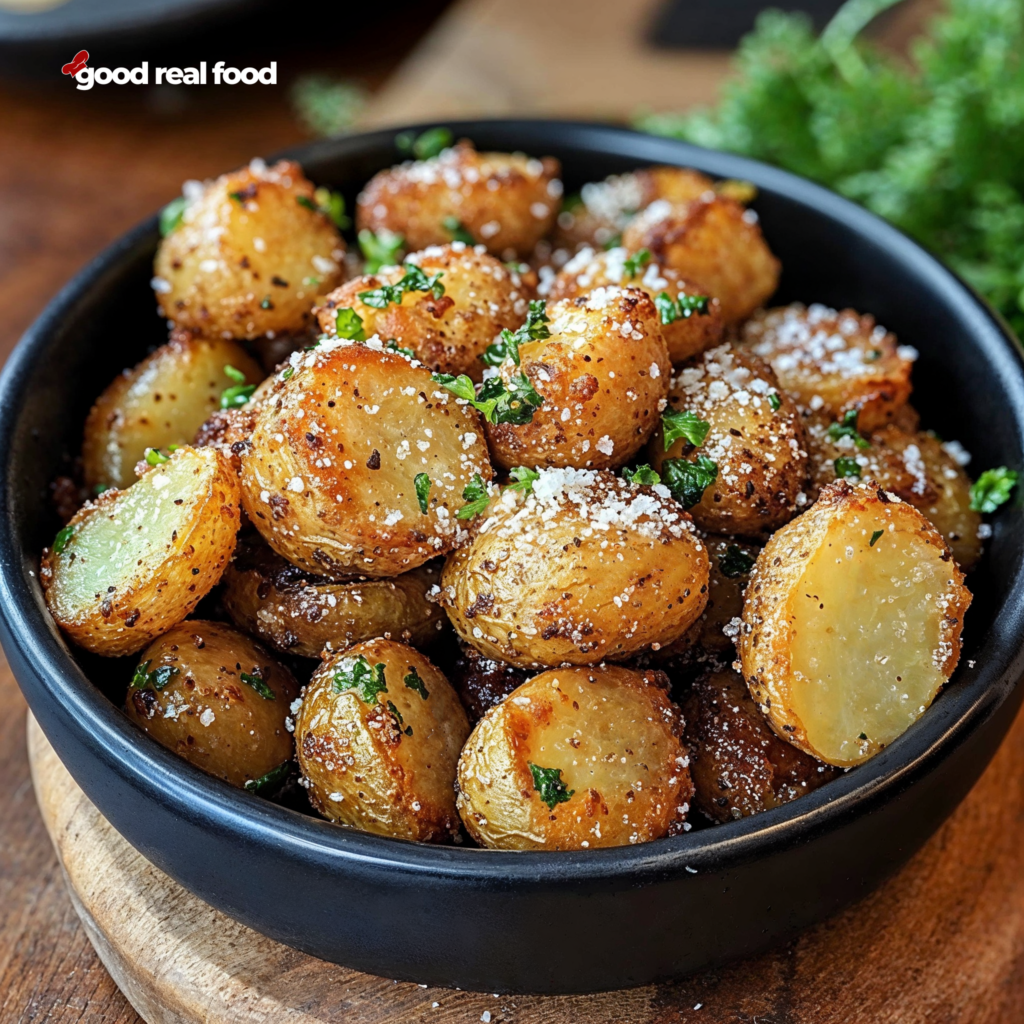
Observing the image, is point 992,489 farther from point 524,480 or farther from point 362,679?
point 362,679

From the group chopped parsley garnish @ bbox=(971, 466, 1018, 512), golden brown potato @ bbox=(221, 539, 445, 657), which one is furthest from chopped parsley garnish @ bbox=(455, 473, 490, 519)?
chopped parsley garnish @ bbox=(971, 466, 1018, 512)

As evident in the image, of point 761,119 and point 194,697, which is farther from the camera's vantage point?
point 761,119

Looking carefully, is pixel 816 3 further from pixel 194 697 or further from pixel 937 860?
pixel 194 697

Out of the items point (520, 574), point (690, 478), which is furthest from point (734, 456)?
point (520, 574)

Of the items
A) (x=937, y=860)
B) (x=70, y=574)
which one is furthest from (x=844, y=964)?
(x=70, y=574)

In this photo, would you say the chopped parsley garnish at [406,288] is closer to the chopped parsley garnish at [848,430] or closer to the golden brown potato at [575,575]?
the golden brown potato at [575,575]

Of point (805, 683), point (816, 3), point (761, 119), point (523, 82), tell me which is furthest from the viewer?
point (816, 3)

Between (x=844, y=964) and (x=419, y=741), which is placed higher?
(x=419, y=741)
